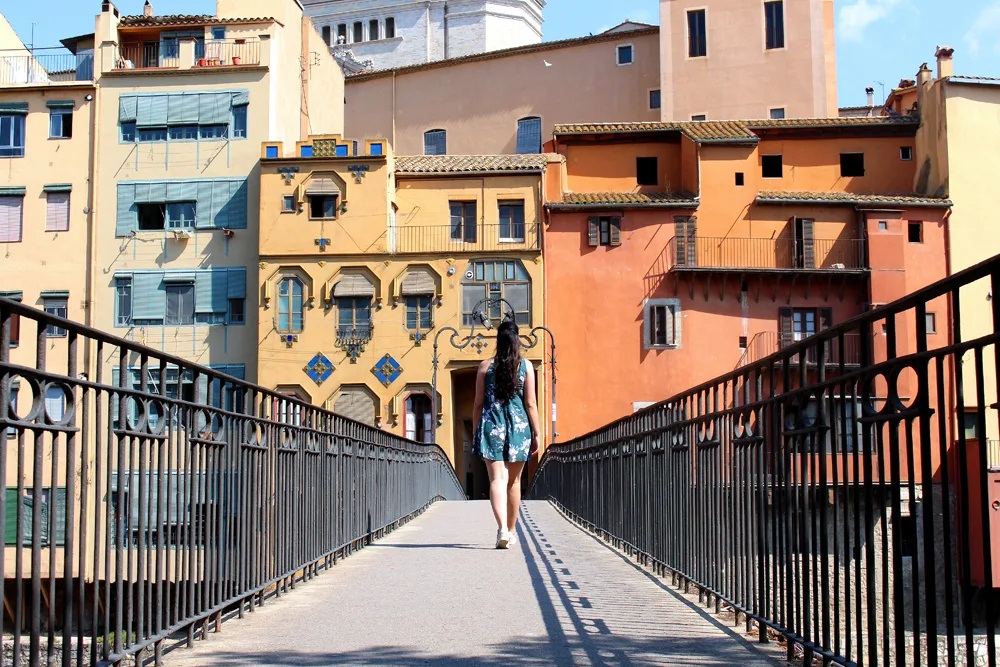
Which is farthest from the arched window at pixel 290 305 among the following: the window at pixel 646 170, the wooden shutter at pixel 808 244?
the wooden shutter at pixel 808 244

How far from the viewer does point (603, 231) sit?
53.7 m

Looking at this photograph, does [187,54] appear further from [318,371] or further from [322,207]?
[318,371]

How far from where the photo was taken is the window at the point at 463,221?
53.1 m

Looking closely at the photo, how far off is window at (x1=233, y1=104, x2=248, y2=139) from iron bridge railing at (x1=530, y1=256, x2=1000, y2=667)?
45457 millimetres

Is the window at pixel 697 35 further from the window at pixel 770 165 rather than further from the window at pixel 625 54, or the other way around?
the window at pixel 770 165

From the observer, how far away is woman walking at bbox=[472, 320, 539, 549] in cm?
1141

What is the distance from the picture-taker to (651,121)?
6209cm

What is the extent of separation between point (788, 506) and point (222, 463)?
307 centimetres

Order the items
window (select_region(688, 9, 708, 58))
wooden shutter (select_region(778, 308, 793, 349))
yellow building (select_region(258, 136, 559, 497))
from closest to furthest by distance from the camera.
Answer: yellow building (select_region(258, 136, 559, 497))
wooden shutter (select_region(778, 308, 793, 349))
window (select_region(688, 9, 708, 58))

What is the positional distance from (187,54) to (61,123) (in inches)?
235

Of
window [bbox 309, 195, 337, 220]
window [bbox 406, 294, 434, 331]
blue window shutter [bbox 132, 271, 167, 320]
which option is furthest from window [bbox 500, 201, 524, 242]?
blue window shutter [bbox 132, 271, 167, 320]

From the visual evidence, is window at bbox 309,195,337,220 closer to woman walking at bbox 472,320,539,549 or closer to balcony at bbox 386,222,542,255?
balcony at bbox 386,222,542,255

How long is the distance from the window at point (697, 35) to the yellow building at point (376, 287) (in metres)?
13.2

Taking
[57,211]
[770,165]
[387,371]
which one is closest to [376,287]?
[387,371]
